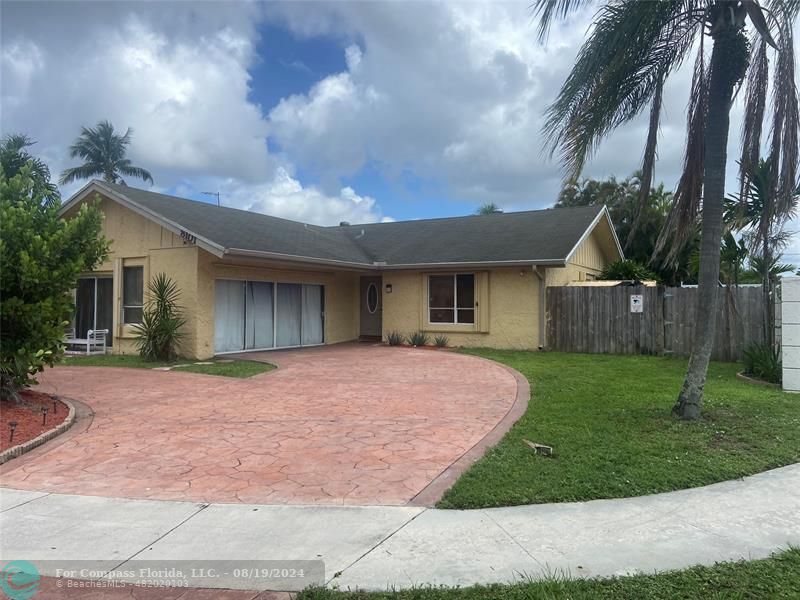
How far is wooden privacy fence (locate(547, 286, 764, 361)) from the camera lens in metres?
13.2

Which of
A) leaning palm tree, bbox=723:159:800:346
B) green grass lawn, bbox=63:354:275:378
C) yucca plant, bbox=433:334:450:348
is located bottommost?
green grass lawn, bbox=63:354:275:378

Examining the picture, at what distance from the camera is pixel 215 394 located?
9.32 metres

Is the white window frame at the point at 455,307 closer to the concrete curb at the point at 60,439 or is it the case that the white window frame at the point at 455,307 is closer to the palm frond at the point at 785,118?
the palm frond at the point at 785,118

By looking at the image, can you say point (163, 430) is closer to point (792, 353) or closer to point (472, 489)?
point (472, 489)

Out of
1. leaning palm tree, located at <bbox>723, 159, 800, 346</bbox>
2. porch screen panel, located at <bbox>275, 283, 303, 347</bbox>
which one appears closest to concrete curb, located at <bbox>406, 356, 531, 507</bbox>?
leaning palm tree, located at <bbox>723, 159, 800, 346</bbox>

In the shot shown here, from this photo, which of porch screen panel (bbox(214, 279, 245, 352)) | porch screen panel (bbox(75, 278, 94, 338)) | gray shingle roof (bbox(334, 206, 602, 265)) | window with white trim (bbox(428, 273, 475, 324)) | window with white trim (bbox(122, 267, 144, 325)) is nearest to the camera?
porch screen panel (bbox(214, 279, 245, 352))

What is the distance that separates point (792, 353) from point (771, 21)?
529cm

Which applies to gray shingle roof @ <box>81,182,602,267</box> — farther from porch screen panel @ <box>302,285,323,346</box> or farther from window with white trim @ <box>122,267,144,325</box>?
window with white trim @ <box>122,267,144,325</box>

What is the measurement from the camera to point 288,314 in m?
16.8

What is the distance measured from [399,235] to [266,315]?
6.89 metres

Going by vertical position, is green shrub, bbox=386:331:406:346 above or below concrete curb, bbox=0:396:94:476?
above

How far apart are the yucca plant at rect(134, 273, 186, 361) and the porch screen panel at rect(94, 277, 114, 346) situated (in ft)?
6.17

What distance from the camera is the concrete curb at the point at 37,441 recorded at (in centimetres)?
590

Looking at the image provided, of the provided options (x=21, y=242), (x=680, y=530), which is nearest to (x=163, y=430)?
(x=21, y=242)
